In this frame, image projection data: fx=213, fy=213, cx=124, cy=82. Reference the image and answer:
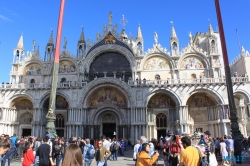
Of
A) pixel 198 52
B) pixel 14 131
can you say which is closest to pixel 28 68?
pixel 14 131

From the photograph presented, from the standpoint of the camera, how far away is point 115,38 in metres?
31.6

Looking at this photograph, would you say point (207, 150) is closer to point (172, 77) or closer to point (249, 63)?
point (172, 77)

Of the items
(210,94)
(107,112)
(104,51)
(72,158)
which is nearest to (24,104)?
(107,112)

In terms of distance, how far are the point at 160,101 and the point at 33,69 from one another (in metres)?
19.9

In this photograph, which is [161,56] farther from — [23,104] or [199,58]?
[23,104]

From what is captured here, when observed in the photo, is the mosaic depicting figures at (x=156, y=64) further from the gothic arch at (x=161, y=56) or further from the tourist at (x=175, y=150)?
the tourist at (x=175, y=150)

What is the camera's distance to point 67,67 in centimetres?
3244

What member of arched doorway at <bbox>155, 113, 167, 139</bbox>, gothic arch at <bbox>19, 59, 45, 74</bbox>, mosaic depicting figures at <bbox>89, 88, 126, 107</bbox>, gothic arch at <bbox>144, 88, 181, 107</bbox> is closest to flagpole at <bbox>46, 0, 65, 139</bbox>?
mosaic depicting figures at <bbox>89, 88, 126, 107</bbox>

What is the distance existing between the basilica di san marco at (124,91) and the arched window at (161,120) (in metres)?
0.14

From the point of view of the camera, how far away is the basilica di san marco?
27047mm

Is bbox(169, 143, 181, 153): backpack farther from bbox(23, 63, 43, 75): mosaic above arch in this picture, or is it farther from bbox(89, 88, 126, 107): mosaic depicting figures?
bbox(23, 63, 43, 75): mosaic above arch

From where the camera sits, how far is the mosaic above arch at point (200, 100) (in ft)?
92.7

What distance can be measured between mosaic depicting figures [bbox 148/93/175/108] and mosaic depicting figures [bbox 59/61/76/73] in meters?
12.6

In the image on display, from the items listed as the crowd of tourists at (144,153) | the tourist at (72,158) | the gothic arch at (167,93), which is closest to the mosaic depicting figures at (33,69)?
the gothic arch at (167,93)
